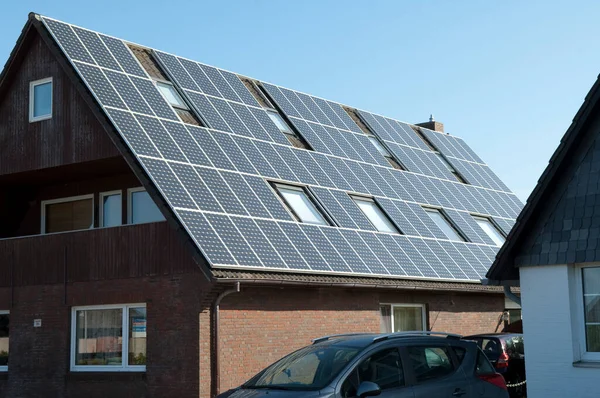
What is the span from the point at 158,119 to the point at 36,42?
370cm

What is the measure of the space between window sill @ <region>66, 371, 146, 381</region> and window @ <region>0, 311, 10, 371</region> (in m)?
2.50

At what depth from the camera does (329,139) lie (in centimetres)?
2469

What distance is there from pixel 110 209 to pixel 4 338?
3.81 m

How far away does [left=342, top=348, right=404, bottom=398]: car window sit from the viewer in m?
10.3

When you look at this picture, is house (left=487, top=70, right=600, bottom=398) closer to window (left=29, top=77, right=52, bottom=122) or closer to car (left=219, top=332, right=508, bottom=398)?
car (left=219, top=332, right=508, bottom=398)

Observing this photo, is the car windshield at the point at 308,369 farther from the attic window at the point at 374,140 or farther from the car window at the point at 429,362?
the attic window at the point at 374,140

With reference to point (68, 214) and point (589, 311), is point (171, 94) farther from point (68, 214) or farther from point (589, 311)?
point (589, 311)

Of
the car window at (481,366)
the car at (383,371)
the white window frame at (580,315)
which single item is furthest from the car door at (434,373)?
the white window frame at (580,315)

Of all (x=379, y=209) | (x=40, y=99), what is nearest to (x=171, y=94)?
(x=40, y=99)

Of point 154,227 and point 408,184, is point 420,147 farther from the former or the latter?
point 154,227

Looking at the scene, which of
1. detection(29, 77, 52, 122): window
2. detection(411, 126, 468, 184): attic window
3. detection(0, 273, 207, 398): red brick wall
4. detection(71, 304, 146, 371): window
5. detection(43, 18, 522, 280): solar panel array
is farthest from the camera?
detection(411, 126, 468, 184): attic window

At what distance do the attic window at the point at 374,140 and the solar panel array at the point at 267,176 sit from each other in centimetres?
28

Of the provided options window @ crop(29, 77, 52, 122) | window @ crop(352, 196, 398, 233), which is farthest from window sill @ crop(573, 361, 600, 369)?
window @ crop(29, 77, 52, 122)

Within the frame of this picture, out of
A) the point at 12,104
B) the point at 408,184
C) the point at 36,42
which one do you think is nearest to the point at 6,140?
the point at 12,104
